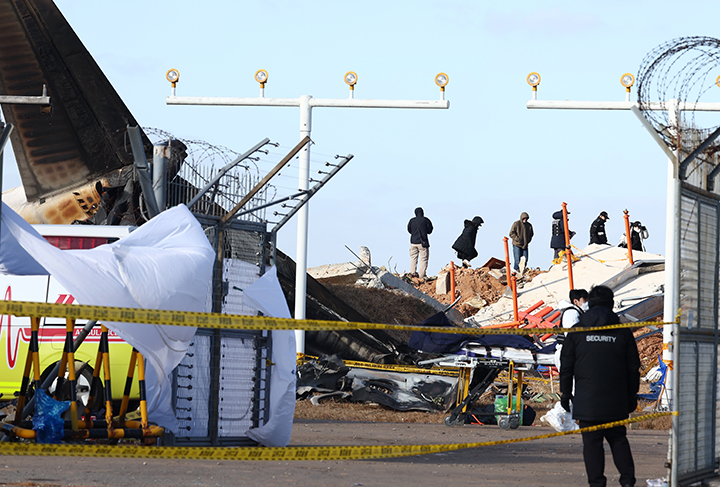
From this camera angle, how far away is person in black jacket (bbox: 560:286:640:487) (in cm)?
660

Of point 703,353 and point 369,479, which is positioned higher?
point 703,353

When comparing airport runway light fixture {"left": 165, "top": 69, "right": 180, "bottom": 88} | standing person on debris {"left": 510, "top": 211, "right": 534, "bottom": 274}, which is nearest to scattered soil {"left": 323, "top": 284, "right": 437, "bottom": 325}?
standing person on debris {"left": 510, "top": 211, "right": 534, "bottom": 274}

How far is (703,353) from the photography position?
7.27m

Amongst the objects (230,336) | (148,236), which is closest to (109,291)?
(148,236)

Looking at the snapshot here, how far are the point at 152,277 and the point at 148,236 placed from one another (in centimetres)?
83

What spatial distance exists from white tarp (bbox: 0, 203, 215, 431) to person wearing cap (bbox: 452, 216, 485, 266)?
69.1 ft

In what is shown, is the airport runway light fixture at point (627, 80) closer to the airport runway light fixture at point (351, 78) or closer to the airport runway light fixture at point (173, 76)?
the airport runway light fixture at point (351, 78)

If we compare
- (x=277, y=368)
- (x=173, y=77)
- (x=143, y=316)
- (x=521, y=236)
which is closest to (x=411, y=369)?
(x=277, y=368)

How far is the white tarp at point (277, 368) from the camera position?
8.98 meters

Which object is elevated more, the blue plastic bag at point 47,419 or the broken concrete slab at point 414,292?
the broken concrete slab at point 414,292

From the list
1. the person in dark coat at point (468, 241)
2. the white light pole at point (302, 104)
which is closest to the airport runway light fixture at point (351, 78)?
the white light pole at point (302, 104)

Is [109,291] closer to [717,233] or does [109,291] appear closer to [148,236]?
[148,236]

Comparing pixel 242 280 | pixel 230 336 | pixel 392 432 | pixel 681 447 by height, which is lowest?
pixel 392 432

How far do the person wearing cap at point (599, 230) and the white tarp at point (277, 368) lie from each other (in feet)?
74.1
